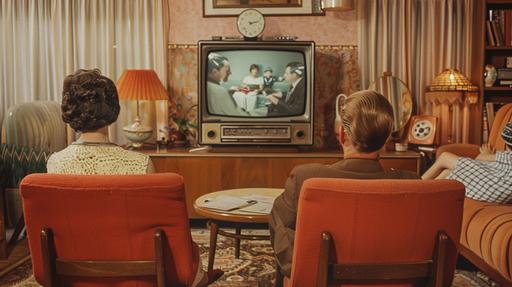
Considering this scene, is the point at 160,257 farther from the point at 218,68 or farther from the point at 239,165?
the point at 218,68

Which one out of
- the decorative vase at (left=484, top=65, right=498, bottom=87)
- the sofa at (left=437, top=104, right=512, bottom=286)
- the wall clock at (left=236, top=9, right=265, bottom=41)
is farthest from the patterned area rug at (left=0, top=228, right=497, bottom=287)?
the decorative vase at (left=484, top=65, right=498, bottom=87)

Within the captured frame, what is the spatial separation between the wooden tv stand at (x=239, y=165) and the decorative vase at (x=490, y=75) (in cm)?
76

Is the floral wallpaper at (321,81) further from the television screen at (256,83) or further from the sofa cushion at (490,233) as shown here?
the sofa cushion at (490,233)

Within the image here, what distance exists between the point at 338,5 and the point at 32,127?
211 cm

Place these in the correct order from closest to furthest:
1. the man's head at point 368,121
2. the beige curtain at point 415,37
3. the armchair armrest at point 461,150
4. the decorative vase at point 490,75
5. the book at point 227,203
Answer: the man's head at point 368,121
the book at point 227,203
the armchair armrest at point 461,150
the decorative vase at point 490,75
the beige curtain at point 415,37

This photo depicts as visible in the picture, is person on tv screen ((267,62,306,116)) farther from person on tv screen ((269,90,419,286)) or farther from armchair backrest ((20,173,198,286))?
armchair backrest ((20,173,198,286))

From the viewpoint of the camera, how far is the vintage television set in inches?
139

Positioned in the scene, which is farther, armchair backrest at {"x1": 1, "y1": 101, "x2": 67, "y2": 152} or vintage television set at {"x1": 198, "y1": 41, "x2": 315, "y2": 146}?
vintage television set at {"x1": 198, "y1": 41, "x2": 315, "y2": 146}

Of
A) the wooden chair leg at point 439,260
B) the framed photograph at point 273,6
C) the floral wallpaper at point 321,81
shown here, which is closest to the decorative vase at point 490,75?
the floral wallpaper at point 321,81

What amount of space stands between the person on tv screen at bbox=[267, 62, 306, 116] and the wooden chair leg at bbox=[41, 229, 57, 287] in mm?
2332

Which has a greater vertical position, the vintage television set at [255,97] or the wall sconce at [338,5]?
the wall sconce at [338,5]

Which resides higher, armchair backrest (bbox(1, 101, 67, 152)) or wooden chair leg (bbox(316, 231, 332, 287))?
armchair backrest (bbox(1, 101, 67, 152))

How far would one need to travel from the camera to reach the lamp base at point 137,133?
3619 millimetres

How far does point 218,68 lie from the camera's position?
356 cm
